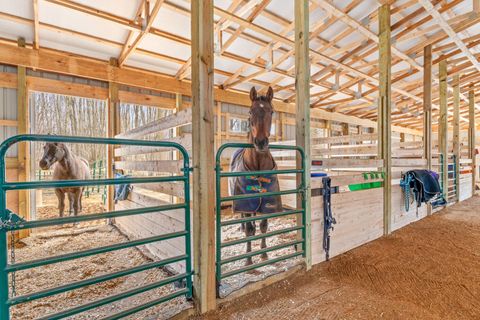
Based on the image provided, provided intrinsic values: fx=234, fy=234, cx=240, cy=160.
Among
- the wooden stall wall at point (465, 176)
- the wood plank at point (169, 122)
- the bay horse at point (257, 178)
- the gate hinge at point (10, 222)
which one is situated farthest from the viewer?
the wooden stall wall at point (465, 176)

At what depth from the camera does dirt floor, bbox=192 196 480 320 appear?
157cm

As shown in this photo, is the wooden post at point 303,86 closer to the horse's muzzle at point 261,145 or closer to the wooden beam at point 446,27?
the horse's muzzle at point 261,145

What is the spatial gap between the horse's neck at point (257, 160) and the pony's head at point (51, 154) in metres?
2.85

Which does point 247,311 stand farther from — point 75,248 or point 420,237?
point 420,237

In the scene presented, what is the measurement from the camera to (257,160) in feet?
7.14

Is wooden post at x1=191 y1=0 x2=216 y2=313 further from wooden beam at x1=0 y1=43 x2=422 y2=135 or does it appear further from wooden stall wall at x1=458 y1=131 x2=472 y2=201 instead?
wooden stall wall at x1=458 y1=131 x2=472 y2=201

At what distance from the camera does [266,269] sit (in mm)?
2258

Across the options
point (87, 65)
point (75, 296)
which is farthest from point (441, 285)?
point (87, 65)

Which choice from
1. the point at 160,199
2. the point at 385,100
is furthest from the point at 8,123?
the point at 385,100

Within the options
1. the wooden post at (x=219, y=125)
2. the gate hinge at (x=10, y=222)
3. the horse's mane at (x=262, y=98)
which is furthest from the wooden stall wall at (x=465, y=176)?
the gate hinge at (x=10, y=222)

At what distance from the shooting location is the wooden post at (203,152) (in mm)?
1534

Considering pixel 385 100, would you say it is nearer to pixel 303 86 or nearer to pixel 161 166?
pixel 303 86

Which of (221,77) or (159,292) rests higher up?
(221,77)

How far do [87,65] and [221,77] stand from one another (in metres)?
2.72
